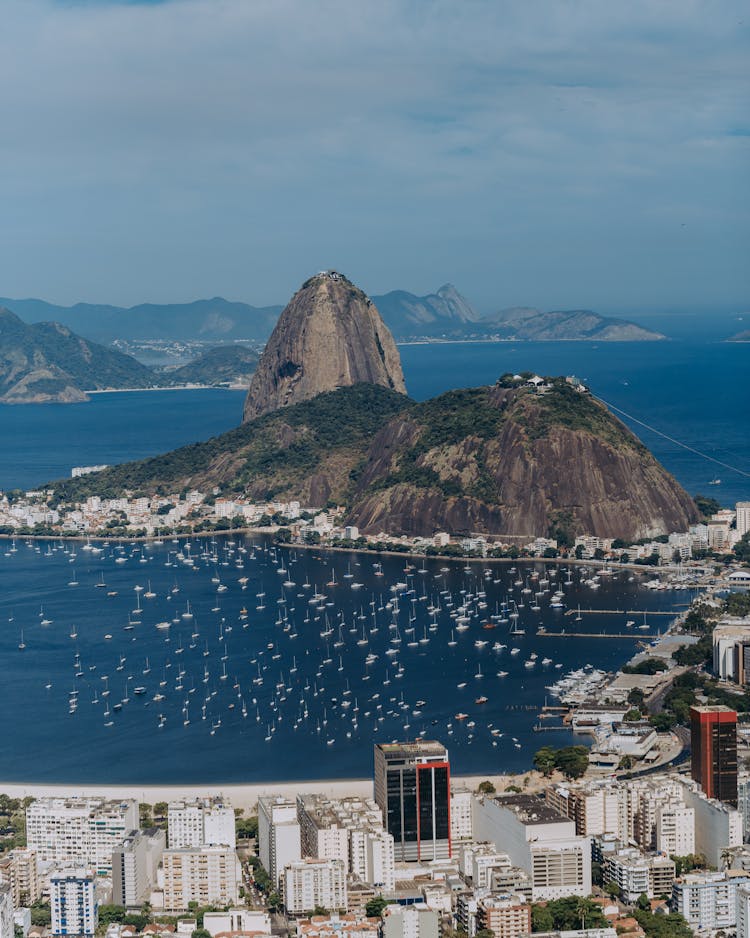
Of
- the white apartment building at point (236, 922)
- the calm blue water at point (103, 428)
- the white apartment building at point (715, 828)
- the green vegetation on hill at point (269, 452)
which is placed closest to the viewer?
the white apartment building at point (236, 922)

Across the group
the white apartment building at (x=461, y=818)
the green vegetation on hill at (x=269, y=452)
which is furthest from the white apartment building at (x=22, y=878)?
the green vegetation on hill at (x=269, y=452)

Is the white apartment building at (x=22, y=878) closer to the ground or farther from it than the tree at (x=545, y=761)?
closer to the ground

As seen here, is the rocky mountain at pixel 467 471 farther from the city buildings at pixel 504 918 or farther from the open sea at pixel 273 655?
the city buildings at pixel 504 918

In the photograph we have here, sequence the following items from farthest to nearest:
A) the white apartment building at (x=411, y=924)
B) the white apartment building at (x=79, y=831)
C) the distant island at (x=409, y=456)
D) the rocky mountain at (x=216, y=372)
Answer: the rocky mountain at (x=216, y=372) → the distant island at (x=409, y=456) → the white apartment building at (x=79, y=831) → the white apartment building at (x=411, y=924)

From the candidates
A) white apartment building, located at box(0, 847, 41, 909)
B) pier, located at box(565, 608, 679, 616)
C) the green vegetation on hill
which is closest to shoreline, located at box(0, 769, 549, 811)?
white apartment building, located at box(0, 847, 41, 909)

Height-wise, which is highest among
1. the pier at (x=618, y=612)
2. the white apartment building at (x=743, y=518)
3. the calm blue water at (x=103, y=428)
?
the calm blue water at (x=103, y=428)

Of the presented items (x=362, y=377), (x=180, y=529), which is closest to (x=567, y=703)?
(x=180, y=529)

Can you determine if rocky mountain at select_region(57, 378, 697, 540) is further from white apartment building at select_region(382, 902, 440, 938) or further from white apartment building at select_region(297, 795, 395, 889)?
white apartment building at select_region(382, 902, 440, 938)
